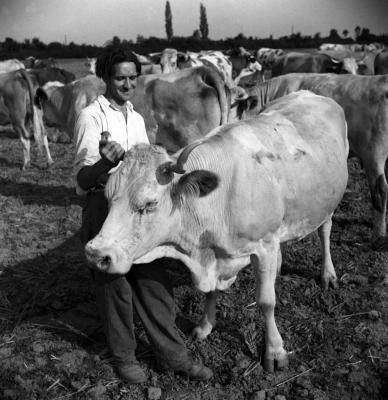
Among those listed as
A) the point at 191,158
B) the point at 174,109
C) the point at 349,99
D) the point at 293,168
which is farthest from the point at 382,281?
the point at 174,109

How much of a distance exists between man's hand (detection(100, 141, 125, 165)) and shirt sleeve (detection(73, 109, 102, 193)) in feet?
1.01

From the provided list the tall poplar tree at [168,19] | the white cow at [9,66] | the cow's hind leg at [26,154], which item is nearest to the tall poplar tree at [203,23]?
the tall poplar tree at [168,19]

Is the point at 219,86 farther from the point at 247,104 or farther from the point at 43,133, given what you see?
the point at 43,133

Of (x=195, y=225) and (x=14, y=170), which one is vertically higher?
(x=195, y=225)

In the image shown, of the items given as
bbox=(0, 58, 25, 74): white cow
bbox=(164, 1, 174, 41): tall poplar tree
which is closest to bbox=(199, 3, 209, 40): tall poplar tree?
bbox=(164, 1, 174, 41): tall poplar tree

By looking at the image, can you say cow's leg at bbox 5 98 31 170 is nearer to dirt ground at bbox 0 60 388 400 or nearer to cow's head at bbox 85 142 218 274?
dirt ground at bbox 0 60 388 400

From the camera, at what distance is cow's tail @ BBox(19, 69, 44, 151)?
8500 mm

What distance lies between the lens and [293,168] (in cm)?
303

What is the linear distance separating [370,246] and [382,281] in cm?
70

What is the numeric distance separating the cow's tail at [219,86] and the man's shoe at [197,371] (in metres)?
3.66

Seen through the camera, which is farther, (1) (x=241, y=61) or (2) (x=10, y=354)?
(1) (x=241, y=61)

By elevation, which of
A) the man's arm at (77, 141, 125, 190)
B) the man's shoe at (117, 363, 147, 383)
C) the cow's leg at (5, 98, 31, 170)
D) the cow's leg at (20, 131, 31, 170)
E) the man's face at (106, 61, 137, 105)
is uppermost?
the man's face at (106, 61, 137, 105)

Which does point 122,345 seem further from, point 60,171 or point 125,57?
point 60,171

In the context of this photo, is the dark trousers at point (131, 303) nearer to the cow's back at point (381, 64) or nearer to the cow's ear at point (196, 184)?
the cow's ear at point (196, 184)
